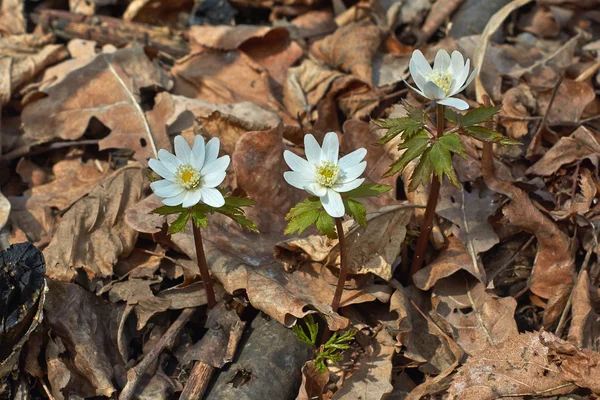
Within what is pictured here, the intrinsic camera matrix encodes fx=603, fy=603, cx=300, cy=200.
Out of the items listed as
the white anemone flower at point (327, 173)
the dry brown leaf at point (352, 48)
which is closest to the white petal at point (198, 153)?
the white anemone flower at point (327, 173)

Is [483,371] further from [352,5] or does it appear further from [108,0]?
[108,0]

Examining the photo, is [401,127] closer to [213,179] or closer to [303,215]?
[303,215]

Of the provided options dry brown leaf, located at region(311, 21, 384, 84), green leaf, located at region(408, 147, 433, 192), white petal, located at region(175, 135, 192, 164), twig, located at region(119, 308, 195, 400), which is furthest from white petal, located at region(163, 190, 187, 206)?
dry brown leaf, located at region(311, 21, 384, 84)

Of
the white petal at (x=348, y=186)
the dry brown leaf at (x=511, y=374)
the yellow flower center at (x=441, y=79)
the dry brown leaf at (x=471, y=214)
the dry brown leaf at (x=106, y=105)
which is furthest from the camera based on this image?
the dry brown leaf at (x=106, y=105)

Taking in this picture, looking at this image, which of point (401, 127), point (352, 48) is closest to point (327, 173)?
point (401, 127)

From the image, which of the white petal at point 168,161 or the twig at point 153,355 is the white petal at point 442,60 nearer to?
the white petal at point 168,161

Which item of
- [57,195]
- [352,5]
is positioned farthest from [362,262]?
[352,5]
